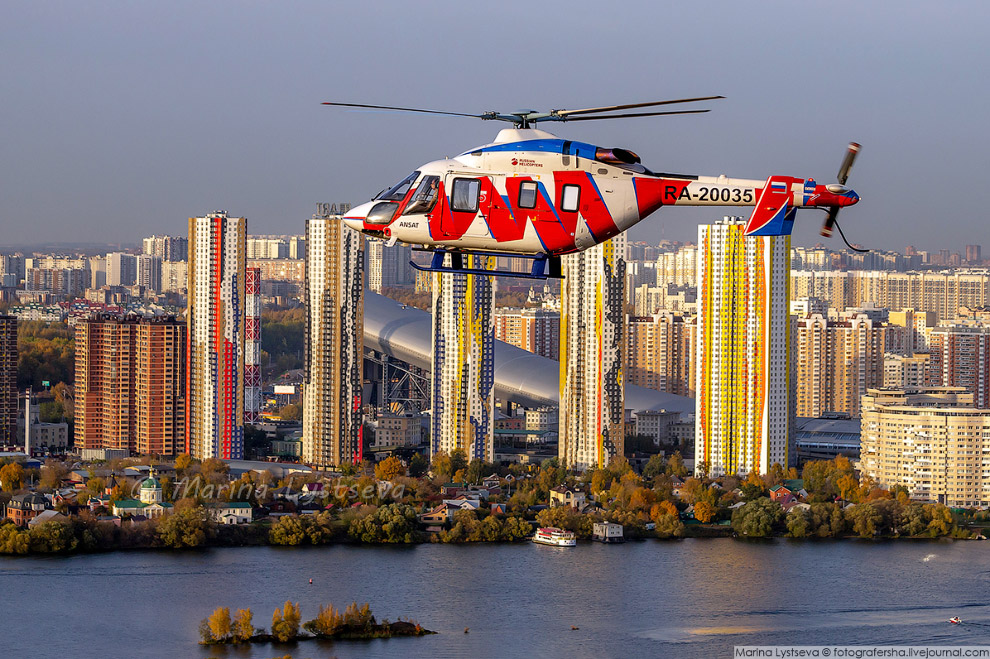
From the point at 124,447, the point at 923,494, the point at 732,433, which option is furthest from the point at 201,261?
the point at 923,494

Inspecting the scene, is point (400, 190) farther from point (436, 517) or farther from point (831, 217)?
point (436, 517)

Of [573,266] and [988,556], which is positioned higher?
[573,266]

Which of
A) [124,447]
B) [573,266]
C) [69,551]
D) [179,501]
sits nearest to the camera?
[69,551]

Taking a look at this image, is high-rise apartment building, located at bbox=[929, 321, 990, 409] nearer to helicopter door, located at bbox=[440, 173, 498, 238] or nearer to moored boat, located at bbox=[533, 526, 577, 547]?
moored boat, located at bbox=[533, 526, 577, 547]

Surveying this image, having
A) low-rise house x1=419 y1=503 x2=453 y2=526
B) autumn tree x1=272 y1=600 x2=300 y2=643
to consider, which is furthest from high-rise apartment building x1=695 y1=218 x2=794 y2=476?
autumn tree x1=272 y1=600 x2=300 y2=643

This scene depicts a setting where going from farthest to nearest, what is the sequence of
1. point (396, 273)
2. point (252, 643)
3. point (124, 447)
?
point (396, 273) → point (124, 447) → point (252, 643)

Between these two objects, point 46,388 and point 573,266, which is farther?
point 46,388

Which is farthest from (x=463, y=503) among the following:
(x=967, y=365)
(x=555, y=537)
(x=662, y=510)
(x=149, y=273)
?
(x=149, y=273)

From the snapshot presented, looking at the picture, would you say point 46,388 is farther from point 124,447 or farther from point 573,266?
point 573,266
